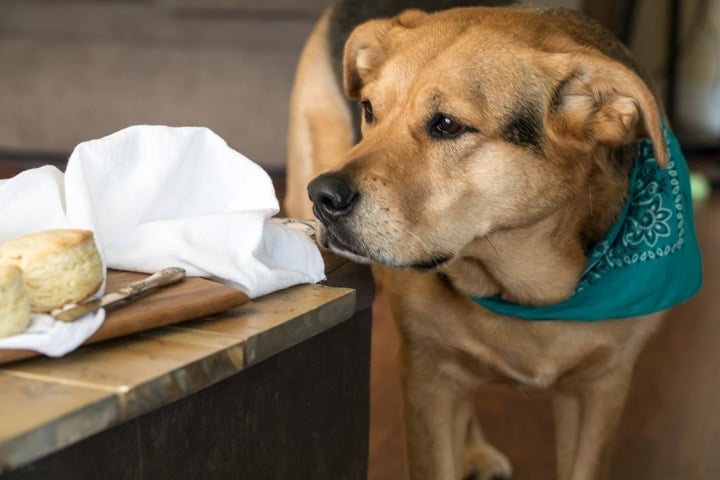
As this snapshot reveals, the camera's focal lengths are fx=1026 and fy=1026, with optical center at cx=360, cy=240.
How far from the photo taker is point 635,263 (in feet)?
6.02

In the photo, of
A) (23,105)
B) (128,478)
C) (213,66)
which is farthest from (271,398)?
(23,105)

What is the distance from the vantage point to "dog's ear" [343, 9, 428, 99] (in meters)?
2.00

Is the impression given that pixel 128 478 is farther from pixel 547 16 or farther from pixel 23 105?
pixel 23 105

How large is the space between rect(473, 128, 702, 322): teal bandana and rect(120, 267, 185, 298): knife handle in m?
0.84

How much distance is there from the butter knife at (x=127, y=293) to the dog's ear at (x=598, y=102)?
0.78 metres

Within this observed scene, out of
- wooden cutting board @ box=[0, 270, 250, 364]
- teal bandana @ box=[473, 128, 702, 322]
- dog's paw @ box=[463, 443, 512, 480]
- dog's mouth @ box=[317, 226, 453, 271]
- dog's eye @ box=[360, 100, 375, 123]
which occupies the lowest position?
dog's paw @ box=[463, 443, 512, 480]

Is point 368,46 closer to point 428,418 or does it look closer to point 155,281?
point 428,418

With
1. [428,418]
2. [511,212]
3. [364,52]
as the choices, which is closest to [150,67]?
[364,52]

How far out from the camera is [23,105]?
4.85 metres

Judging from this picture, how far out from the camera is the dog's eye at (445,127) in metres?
1.63

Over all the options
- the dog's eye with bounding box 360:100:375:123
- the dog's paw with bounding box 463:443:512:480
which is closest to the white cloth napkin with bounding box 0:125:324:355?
the dog's eye with bounding box 360:100:375:123

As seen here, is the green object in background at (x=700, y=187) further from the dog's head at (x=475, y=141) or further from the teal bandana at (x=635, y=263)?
the dog's head at (x=475, y=141)

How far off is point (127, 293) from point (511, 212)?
0.77 meters

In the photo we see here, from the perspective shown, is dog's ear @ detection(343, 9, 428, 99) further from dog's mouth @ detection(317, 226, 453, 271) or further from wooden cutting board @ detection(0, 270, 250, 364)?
wooden cutting board @ detection(0, 270, 250, 364)
